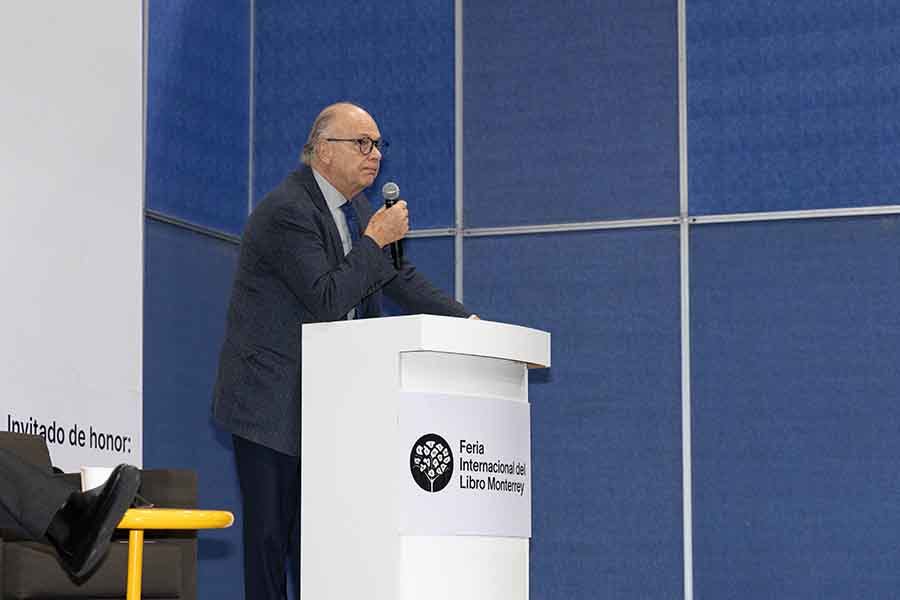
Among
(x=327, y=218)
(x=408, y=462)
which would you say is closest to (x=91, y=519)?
(x=408, y=462)

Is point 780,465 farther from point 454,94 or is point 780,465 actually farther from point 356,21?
point 356,21

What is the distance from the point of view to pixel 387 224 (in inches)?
160

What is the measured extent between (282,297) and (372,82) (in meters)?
2.16

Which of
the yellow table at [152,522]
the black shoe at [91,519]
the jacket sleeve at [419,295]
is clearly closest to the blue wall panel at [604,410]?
the jacket sleeve at [419,295]

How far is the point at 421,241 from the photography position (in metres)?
6.11

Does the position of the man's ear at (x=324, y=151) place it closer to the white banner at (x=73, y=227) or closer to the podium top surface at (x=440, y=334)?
the podium top surface at (x=440, y=334)

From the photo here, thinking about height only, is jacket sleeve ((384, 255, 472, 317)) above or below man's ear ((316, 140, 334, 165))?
below

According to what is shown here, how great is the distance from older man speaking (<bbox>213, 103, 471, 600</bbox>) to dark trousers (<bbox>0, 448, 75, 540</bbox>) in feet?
4.65

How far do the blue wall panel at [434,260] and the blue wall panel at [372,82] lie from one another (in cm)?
7

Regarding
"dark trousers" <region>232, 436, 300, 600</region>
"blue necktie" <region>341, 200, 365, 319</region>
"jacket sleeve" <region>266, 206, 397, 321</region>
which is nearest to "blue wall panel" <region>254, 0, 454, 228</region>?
"blue necktie" <region>341, 200, 365, 319</region>

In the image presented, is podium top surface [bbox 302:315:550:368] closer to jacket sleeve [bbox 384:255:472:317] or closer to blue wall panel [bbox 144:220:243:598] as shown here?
jacket sleeve [bbox 384:255:472:317]

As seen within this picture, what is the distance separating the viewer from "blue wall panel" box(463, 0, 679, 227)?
5.82m

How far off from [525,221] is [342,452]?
89.2 inches

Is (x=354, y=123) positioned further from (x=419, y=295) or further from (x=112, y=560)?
(x=112, y=560)
